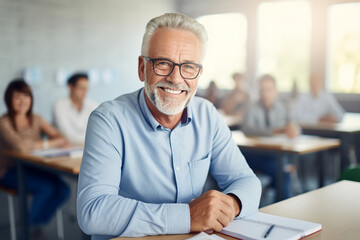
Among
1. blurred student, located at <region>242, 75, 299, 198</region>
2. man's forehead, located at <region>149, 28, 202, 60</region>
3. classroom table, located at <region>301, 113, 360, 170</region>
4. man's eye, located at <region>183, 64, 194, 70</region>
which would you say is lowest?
classroom table, located at <region>301, 113, 360, 170</region>

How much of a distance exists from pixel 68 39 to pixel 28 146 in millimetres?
4024

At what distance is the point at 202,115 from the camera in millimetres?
1584

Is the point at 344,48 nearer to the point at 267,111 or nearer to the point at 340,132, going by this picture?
the point at 340,132

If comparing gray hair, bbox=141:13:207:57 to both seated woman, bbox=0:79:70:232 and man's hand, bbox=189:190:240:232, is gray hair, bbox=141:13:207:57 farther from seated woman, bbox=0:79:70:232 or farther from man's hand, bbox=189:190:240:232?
seated woman, bbox=0:79:70:232

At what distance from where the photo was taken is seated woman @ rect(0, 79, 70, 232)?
307 cm

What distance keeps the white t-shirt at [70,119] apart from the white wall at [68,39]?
1708 millimetres

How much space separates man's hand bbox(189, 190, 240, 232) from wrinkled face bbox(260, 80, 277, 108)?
2.95 m

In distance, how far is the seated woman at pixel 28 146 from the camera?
3072 millimetres

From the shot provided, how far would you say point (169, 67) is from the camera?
4.59 ft

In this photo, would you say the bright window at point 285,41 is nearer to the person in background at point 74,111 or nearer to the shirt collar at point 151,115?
the person in background at point 74,111

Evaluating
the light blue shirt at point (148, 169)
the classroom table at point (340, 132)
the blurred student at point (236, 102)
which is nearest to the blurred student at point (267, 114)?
the classroom table at point (340, 132)

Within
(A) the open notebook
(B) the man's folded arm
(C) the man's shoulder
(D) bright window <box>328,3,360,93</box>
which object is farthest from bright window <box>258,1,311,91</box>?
(B) the man's folded arm

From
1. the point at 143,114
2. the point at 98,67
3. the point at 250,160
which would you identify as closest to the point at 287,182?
the point at 250,160

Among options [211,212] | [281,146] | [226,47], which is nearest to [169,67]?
[211,212]
